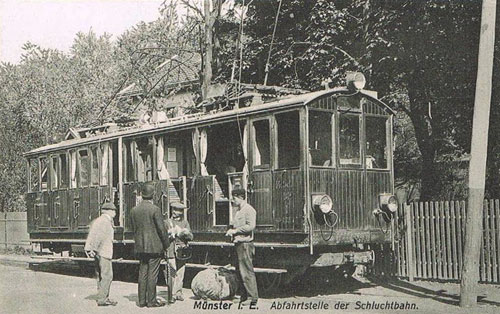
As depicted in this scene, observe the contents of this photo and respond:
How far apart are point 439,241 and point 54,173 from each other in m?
10.9

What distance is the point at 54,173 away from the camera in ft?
64.1

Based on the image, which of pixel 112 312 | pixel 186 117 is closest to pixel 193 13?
pixel 186 117

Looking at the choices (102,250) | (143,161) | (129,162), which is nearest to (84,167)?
(129,162)

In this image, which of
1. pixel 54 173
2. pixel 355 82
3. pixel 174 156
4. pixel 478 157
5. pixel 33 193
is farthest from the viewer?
pixel 33 193

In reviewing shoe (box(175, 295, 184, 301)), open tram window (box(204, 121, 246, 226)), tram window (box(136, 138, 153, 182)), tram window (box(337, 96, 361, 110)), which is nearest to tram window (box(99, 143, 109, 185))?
tram window (box(136, 138, 153, 182))

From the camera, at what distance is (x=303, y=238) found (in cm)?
1177

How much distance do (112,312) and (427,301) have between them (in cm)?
506

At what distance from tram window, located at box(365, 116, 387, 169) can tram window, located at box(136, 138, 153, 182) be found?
5301 millimetres

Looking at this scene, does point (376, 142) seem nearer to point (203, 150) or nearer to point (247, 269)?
point (203, 150)

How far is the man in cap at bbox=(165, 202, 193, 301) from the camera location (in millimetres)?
11562

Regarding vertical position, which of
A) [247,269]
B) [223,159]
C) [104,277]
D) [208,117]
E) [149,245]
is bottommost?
[104,277]

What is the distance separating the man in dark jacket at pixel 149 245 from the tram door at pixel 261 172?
2.07 m

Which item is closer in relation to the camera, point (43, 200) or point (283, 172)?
point (283, 172)

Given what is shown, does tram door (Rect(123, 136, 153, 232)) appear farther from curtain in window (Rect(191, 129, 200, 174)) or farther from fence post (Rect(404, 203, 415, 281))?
fence post (Rect(404, 203, 415, 281))
